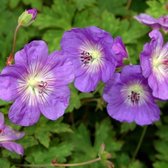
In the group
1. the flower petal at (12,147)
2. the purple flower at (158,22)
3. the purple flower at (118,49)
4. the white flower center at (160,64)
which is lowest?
the flower petal at (12,147)

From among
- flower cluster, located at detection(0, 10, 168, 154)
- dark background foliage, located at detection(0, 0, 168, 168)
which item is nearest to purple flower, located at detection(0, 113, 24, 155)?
flower cluster, located at detection(0, 10, 168, 154)

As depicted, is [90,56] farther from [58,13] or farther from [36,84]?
[58,13]

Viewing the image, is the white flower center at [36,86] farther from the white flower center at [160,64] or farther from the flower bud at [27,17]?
the white flower center at [160,64]

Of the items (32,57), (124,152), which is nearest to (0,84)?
(32,57)

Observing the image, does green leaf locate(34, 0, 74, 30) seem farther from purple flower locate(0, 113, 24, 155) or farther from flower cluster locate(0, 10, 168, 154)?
purple flower locate(0, 113, 24, 155)

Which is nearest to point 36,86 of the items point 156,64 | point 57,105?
point 57,105

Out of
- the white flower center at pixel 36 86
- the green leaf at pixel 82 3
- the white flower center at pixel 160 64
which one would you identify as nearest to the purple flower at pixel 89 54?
the white flower center at pixel 36 86
